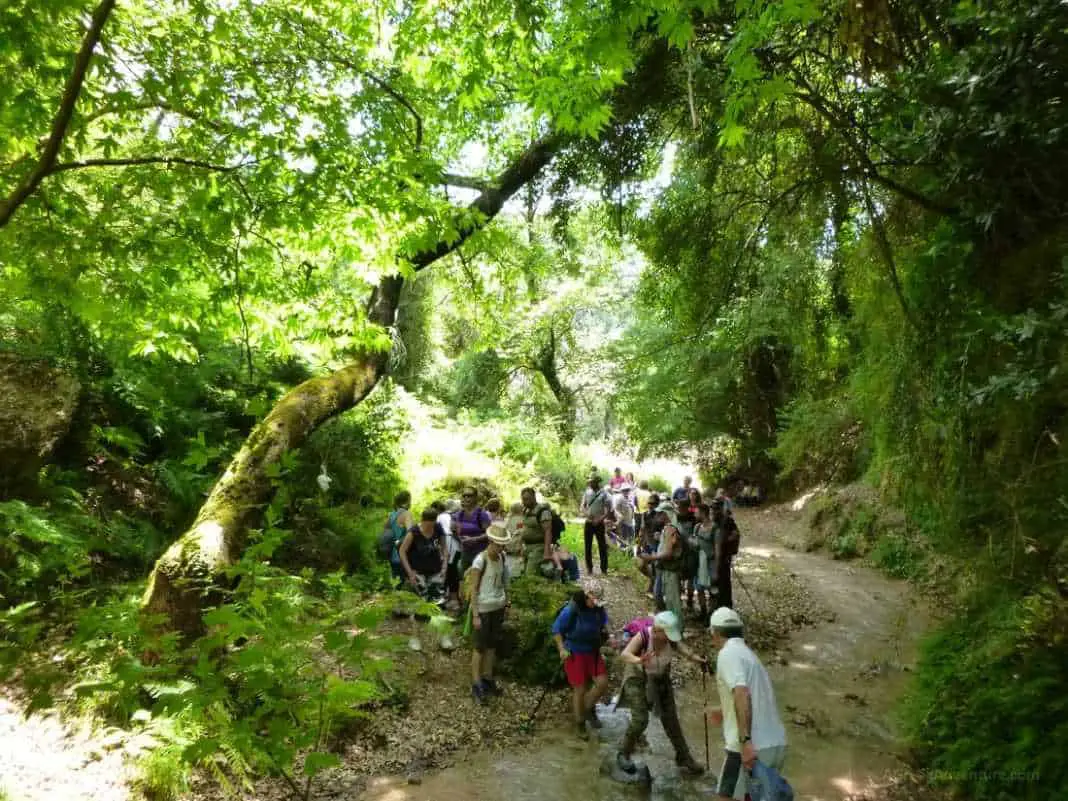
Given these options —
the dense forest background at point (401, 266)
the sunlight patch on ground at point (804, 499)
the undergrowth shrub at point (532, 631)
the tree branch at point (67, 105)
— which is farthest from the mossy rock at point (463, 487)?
the sunlight patch on ground at point (804, 499)

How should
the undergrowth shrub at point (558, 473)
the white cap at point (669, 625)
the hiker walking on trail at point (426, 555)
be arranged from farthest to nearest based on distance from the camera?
the undergrowth shrub at point (558, 473) < the hiker walking on trail at point (426, 555) < the white cap at point (669, 625)

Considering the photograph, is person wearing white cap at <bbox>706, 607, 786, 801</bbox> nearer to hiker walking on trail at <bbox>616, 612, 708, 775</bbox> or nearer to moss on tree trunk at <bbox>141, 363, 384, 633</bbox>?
hiker walking on trail at <bbox>616, 612, 708, 775</bbox>

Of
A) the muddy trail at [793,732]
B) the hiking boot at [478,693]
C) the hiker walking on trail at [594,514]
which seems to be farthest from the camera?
the hiker walking on trail at [594,514]

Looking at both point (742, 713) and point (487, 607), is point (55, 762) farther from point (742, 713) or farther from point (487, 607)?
point (742, 713)

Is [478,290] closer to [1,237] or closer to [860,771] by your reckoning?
[1,237]

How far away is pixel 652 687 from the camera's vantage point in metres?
5.49

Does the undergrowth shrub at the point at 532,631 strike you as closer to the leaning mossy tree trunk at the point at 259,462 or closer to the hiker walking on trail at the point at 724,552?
the hiker walking on trail at the point at 724,552

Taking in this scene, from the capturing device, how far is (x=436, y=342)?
18.8 m

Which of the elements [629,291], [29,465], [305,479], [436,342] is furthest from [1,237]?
[629,291]

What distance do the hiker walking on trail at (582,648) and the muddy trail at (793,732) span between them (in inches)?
13.1

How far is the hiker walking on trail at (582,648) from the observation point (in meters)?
6.10

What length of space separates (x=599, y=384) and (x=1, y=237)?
20.8 m

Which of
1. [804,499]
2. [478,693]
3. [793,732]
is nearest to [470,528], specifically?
[478,693]

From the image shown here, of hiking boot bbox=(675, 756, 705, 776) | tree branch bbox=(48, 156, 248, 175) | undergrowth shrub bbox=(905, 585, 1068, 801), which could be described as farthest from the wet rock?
tree branch bbox=(48, 156, 248, 175)
